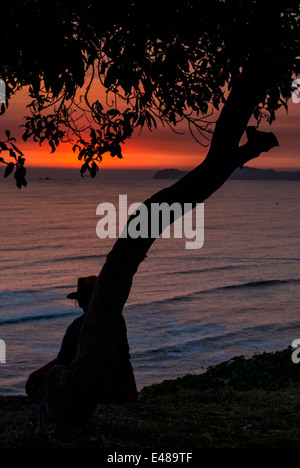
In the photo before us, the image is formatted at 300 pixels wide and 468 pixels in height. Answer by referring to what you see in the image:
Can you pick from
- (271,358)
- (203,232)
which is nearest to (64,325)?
(271,358)

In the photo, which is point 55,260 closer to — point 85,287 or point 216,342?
point 216,342

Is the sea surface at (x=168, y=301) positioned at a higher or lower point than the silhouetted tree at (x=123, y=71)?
lower

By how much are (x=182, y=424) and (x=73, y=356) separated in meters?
1.60

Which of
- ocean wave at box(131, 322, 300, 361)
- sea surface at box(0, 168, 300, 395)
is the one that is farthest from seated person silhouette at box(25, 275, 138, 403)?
ocean wave at box(131, 322, 300, 361)

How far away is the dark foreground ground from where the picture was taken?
247 inches

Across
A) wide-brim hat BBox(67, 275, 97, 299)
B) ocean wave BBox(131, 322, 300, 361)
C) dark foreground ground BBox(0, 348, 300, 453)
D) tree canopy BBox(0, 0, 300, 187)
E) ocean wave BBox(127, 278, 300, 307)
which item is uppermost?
tree canopy BBox(0, 0, 300, 187)

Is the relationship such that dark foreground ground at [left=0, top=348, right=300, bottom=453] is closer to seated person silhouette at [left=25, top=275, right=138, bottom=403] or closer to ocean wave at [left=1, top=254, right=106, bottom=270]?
seated person silhouette at [left=25, top=275, right=138, bottom=403]

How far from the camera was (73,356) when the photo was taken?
25.5 feet

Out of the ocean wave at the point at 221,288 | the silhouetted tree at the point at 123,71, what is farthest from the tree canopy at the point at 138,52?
the ocean wave at the point at 221,288

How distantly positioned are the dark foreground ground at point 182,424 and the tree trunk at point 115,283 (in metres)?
0.29

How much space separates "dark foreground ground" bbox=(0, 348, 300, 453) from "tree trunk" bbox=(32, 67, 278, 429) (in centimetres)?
29

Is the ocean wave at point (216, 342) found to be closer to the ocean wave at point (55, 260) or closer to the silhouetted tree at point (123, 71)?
the silhouetted tree at point (123, 71)

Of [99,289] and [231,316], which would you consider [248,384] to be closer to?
[99,289]

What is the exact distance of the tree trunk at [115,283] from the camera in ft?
21.7
